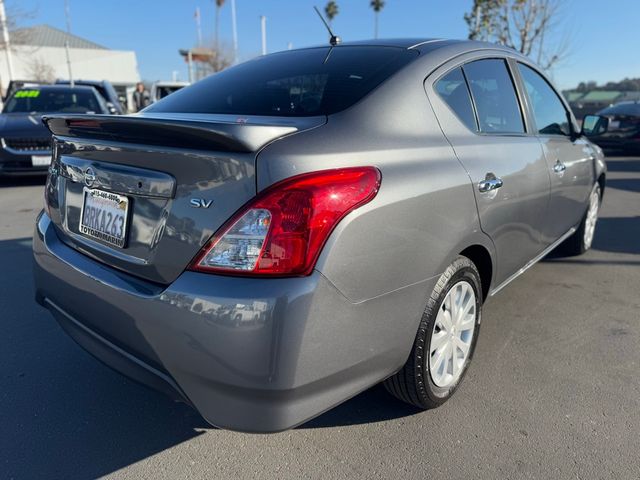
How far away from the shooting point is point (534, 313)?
11.5 ft

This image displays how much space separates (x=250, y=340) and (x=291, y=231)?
0.36 meters

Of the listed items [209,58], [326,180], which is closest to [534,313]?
[326,180]

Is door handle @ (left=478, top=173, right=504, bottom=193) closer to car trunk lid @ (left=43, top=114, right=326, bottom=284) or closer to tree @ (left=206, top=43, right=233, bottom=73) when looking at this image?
car trunk lid @ (left=43, top=114, right=326, bottom=284)

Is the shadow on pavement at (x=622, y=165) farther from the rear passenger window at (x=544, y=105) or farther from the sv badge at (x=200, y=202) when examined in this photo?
the sv badge at (x=200, y=202)

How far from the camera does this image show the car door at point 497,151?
7.78ft

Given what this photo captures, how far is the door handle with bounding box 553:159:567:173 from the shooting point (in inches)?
130

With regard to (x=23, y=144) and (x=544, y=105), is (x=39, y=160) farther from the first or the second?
(x=544, y=105)

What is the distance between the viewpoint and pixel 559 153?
3.43m

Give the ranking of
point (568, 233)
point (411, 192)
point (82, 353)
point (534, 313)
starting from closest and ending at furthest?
point (411, 192) < point (82, 353) < point (534, 313) < point (568, 233)

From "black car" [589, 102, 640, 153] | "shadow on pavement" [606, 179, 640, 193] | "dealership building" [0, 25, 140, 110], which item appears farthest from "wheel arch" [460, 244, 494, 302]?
"dealership building" [0, 25, 140, 110]

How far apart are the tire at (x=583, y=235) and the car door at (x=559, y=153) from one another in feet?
1.24

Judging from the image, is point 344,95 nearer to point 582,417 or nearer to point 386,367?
point 386,367

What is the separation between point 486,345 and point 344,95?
5.71ft

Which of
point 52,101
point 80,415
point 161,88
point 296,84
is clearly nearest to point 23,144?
point 52,101
